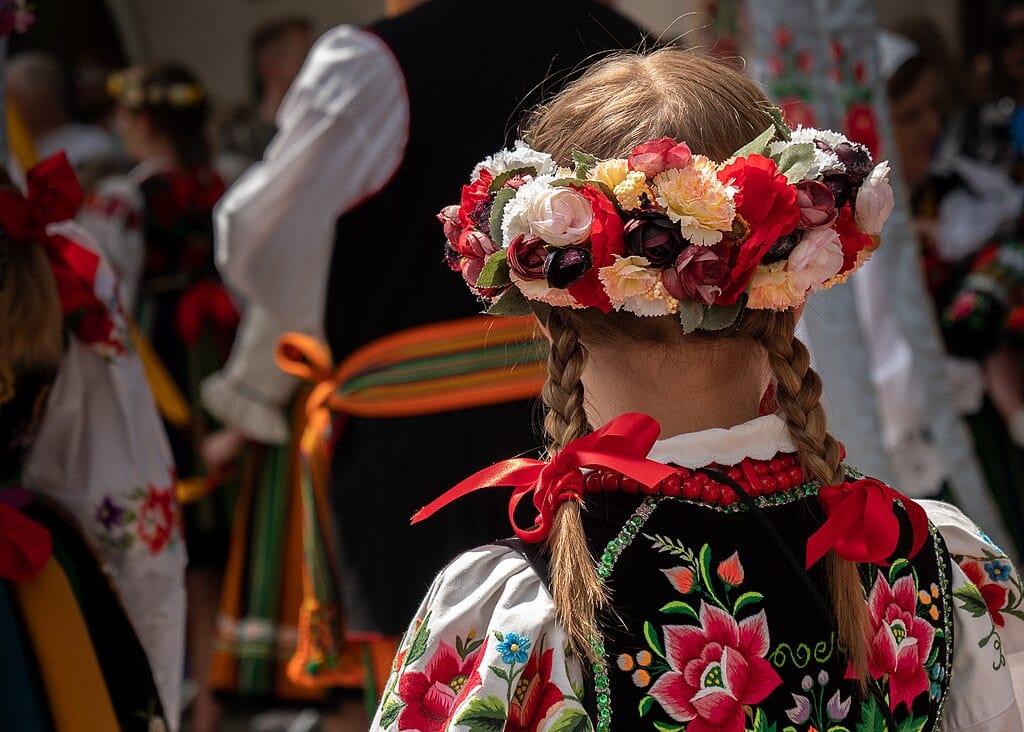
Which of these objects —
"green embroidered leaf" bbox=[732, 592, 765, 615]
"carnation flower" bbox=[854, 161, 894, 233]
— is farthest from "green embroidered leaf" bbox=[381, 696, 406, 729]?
"carnation flower" bbox=[854, 161, 894, 233]

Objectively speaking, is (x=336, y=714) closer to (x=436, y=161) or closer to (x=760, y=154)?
(x=436, y=161)

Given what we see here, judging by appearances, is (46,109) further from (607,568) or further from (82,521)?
(607,568)

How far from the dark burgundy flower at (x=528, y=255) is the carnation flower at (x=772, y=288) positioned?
8.2 inches

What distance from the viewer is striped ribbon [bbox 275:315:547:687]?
2.29m

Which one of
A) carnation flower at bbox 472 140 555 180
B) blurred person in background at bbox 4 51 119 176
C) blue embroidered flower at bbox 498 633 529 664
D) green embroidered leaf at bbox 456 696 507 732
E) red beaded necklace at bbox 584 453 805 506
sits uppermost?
carnation flower at bbox 472 140 555 180

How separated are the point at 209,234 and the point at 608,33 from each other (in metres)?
2.31

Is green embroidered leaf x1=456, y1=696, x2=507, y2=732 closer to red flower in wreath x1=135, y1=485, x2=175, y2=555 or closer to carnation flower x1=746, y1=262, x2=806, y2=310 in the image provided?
carnation flower x1=746, y1=262, x2=806, y2=310

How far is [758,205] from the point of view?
49.9 inches

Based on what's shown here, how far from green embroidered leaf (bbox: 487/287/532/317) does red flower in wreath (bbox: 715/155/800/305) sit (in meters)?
0.21

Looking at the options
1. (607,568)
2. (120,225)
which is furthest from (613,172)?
(120,225)

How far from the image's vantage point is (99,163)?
4473mm

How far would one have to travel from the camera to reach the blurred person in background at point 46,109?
4.73m

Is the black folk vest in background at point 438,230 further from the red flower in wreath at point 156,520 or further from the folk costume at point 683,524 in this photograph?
the folk costume at point 683,524

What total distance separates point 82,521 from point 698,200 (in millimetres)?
1301
